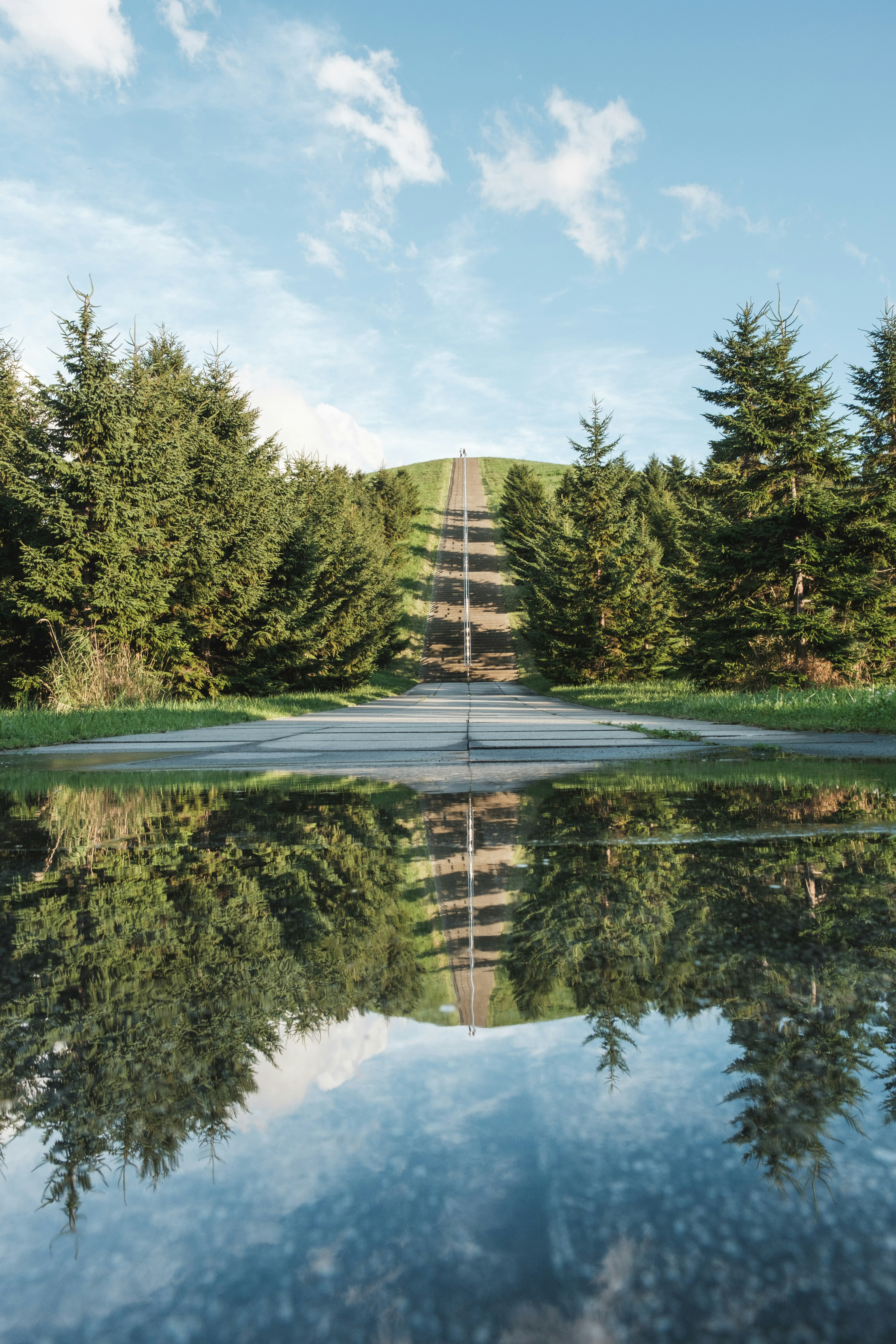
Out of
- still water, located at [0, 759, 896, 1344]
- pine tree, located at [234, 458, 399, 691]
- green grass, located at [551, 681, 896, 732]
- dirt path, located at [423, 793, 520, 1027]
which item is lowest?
green grass, located at [551, 681, 896, 732]

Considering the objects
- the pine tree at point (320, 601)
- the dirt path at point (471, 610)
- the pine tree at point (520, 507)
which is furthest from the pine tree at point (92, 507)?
the pine tree at point (520, 507)

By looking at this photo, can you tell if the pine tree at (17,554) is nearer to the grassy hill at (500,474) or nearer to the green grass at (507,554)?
the green grass at (507,554)

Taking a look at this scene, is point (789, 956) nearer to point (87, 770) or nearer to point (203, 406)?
point (87, 770)

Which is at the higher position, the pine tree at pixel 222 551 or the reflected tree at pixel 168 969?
the pine tree at pixel 222 551

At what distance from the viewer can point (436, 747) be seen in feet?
27.3

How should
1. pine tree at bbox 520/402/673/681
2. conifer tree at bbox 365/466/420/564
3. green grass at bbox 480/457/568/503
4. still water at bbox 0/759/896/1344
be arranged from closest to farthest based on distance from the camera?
1. still water at bbox 0/759/896/1344
2. pine tree at bbox 520/402/673/681
3. conifer tree at bbox 365/466/420/564
4. green grass at bbox 480/457/568/503

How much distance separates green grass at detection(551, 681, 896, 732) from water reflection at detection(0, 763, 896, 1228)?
6123mm

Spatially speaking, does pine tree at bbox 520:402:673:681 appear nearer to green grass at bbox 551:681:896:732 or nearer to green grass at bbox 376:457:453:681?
green grass at bbox 551:681:896:732

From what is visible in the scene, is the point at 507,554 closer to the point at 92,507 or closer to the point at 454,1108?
the point at 92,507

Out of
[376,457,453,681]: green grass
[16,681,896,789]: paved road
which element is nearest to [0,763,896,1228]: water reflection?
[16,681,896,789]: paved road

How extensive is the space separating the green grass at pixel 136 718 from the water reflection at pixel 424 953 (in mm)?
6246

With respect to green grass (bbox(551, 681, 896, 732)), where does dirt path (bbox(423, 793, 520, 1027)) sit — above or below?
above

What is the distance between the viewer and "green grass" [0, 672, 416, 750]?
9.47 m

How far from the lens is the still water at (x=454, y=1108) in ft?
2.65
